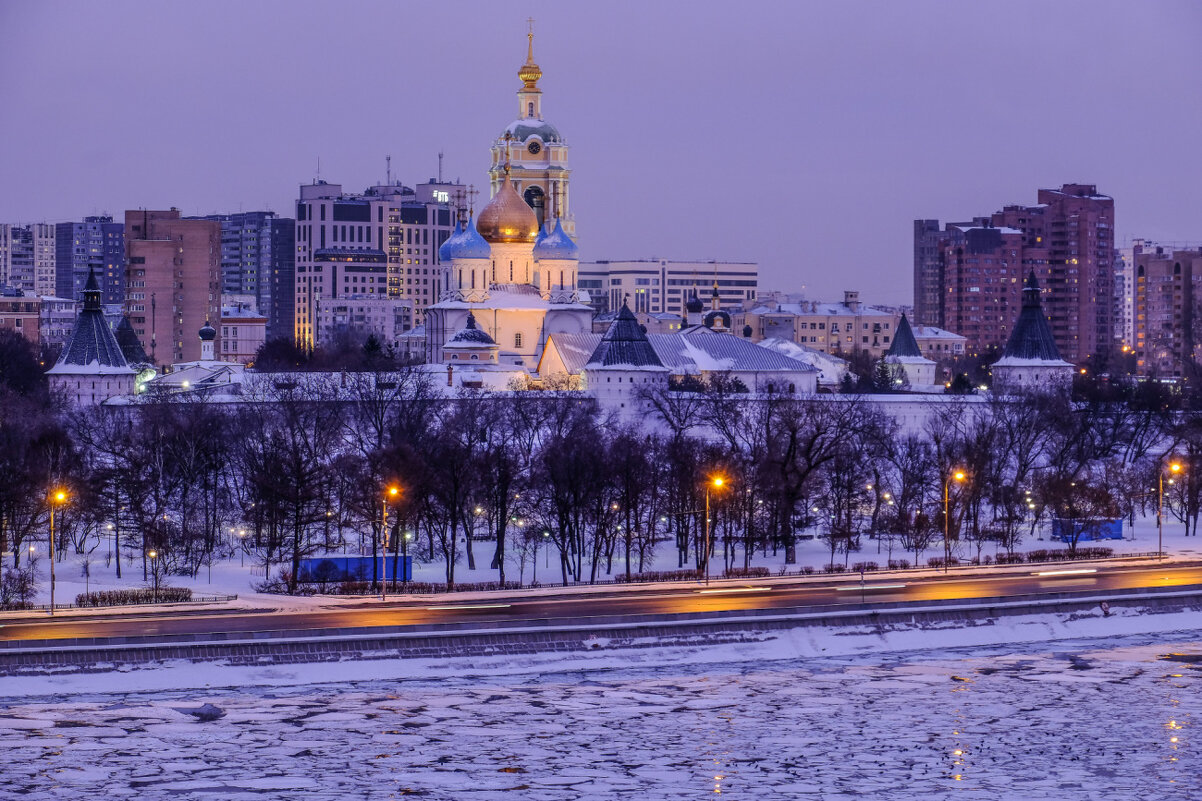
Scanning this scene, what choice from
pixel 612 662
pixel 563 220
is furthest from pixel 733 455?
pixel 563 220

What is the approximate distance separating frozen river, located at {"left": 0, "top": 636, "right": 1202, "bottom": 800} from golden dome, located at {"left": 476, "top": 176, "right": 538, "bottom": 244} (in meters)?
60.0

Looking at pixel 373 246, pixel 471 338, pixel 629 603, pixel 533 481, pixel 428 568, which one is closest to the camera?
pixel 629 603

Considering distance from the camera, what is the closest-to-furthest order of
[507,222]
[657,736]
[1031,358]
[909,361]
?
[657,736], [1031,358], [507,222], [909,361]

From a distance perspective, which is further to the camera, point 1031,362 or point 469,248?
point 469,248

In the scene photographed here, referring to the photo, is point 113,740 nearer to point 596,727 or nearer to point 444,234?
point 596,727

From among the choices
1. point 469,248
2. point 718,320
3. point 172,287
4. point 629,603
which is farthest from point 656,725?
point 172,287

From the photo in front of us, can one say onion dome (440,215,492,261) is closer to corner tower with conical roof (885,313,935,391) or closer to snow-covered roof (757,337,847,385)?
snow-covered roof (757,337,847,385)

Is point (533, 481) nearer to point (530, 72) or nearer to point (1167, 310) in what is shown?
point (530, 72)

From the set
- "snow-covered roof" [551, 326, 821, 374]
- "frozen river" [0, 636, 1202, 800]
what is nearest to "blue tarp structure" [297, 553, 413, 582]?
"frozen river" [0, 636, 1202, 800]

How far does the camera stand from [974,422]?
3009 inches

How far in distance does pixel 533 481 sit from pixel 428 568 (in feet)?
13.9

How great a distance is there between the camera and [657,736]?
32.0 metres

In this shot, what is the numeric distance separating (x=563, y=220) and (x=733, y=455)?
2045 inches

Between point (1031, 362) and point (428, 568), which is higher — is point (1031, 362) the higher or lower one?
the higher one
